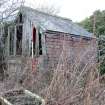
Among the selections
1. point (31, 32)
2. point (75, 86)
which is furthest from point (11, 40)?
point (75, 86)

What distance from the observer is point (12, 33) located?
44.6 feet

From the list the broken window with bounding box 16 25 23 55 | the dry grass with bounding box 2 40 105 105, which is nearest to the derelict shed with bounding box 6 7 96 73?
the broken window with bounding box 16 25 23 55

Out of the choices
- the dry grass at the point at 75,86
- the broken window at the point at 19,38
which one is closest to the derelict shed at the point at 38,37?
the broken window at the point at 19,38

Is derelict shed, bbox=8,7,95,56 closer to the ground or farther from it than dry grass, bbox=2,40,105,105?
farther from it

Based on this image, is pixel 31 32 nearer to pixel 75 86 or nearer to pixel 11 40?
pixel 11 40

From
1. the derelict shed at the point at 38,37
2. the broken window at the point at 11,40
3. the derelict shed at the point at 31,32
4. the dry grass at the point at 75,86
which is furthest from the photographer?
the broken window at the point at 11,40

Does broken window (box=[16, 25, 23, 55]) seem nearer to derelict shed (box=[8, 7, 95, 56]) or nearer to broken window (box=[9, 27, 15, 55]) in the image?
derelict shed (box=[8, 7, 95, 56])

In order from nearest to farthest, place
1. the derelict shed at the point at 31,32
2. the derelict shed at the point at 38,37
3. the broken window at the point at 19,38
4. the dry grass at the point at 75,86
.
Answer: the dry grass at the point at 75,86, the derelict shed at the point at 38,37, the derelict shed at the point at 31,32, the broken window at the point at 19,38

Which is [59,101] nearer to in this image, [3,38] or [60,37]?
[60,37]

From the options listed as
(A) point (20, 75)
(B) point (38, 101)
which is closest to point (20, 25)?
(A) point (20, 75)

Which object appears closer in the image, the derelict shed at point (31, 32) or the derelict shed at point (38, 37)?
the derelict shed at point (38, 37)

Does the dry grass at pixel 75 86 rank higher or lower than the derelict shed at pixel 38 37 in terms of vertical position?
lower

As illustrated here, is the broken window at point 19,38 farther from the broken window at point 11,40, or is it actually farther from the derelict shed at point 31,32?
the broken window at point 11,40

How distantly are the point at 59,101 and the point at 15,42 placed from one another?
9.58m
